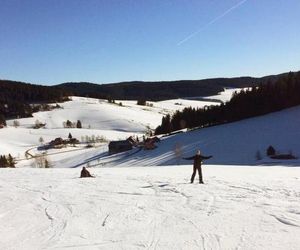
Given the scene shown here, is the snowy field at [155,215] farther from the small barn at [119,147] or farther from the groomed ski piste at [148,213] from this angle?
the small barn at [119,147]

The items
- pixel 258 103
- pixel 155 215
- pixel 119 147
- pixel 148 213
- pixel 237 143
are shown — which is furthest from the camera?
pixel 258 103

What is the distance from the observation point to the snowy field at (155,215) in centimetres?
1092

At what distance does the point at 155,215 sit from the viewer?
14.1m

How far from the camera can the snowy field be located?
35.8 ft

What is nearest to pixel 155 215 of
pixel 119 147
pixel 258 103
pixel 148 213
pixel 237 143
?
pixel 148 213

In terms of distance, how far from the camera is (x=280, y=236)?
10.5m

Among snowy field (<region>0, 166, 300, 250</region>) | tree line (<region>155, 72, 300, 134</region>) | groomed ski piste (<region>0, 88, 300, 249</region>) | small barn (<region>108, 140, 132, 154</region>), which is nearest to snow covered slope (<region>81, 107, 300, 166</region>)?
tree line (<region>155, 72, 300, 134</region>)

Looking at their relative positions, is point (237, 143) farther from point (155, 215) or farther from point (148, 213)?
point (155, 215)

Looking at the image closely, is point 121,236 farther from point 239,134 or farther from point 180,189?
point 239,134

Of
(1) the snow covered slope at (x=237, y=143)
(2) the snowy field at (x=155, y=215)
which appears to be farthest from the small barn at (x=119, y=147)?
(2) the snowy field at (x=155, y=215)

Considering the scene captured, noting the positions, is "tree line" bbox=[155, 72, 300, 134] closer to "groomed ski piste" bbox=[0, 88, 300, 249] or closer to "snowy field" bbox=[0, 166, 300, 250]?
"groomed ski piste" bbox=[0, 88, 300, 249]

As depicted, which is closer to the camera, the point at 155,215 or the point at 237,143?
the point at 155,215

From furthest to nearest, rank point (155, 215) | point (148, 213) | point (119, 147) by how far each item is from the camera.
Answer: point (119, 147), point (148, 213), point (155, 215)

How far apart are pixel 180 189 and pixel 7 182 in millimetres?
12228
